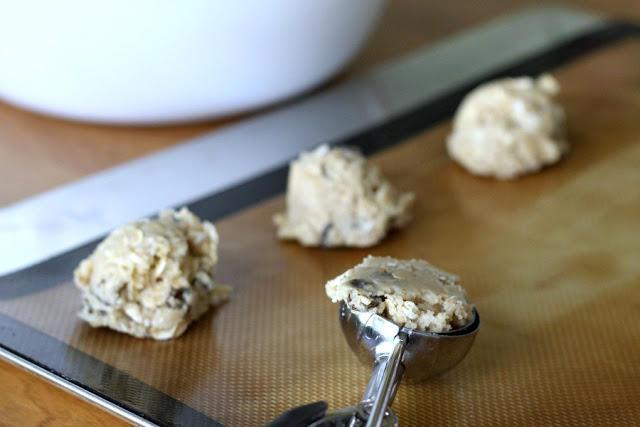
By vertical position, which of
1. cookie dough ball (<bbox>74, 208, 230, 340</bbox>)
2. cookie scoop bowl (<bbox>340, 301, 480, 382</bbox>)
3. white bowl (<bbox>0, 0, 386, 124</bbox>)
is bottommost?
cookie scoop bowl (<bbox>340, 301, 480, 382</bbox>)

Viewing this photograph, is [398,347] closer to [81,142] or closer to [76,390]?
[76,390]

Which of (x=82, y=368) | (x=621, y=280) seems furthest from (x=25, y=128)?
(x=621, y=280)

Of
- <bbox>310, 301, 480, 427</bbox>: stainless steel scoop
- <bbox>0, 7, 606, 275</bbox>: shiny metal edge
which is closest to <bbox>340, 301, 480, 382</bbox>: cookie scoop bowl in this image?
<bbox>310, 301, 480, 427</bbox>: stainless steel scoop

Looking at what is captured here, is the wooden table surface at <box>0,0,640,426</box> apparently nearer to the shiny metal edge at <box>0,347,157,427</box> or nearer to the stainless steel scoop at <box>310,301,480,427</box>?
the shiny metal edge at <box>0,347,157,427</box>

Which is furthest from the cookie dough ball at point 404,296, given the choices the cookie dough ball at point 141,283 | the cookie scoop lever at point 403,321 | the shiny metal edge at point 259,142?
the shiny metal edge at point 259,142

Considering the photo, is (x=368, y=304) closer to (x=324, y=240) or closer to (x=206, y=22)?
(x=324, y=240)

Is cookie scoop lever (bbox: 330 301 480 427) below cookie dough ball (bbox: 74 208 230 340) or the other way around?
below
